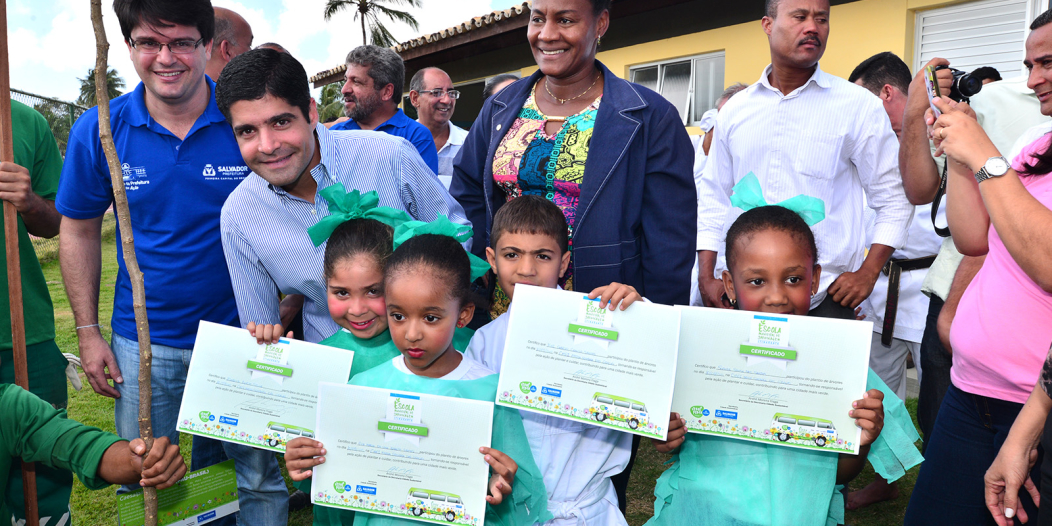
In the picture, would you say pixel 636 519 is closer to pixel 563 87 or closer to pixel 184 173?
pixel 563 87

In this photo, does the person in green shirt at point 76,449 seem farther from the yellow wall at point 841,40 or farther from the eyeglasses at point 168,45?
the yellow wall at point 841,40

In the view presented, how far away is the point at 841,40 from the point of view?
296 inches

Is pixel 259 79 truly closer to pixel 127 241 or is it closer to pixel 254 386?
pixel 127 241

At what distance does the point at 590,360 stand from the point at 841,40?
6.95 metres

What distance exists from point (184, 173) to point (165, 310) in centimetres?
57

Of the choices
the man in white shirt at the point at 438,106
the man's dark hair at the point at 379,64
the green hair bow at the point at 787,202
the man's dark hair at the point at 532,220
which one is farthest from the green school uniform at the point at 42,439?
the man in white shirt at the point at 438,106

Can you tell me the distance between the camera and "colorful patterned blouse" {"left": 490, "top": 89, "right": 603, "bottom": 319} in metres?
2.75

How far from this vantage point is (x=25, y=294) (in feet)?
9.55

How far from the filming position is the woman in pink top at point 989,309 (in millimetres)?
1747

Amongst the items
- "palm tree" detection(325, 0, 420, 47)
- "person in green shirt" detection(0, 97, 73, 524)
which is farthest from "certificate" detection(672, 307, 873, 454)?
"palm tree" detection(325, 0, 420, 47)

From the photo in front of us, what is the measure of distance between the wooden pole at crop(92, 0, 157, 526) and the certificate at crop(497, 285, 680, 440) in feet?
3.68

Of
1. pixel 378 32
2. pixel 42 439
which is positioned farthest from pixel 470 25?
pixel 378 32

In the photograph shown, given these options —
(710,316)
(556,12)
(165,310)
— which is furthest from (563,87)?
(165,310)

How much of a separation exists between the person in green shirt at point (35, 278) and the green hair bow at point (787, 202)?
2.75 metres
